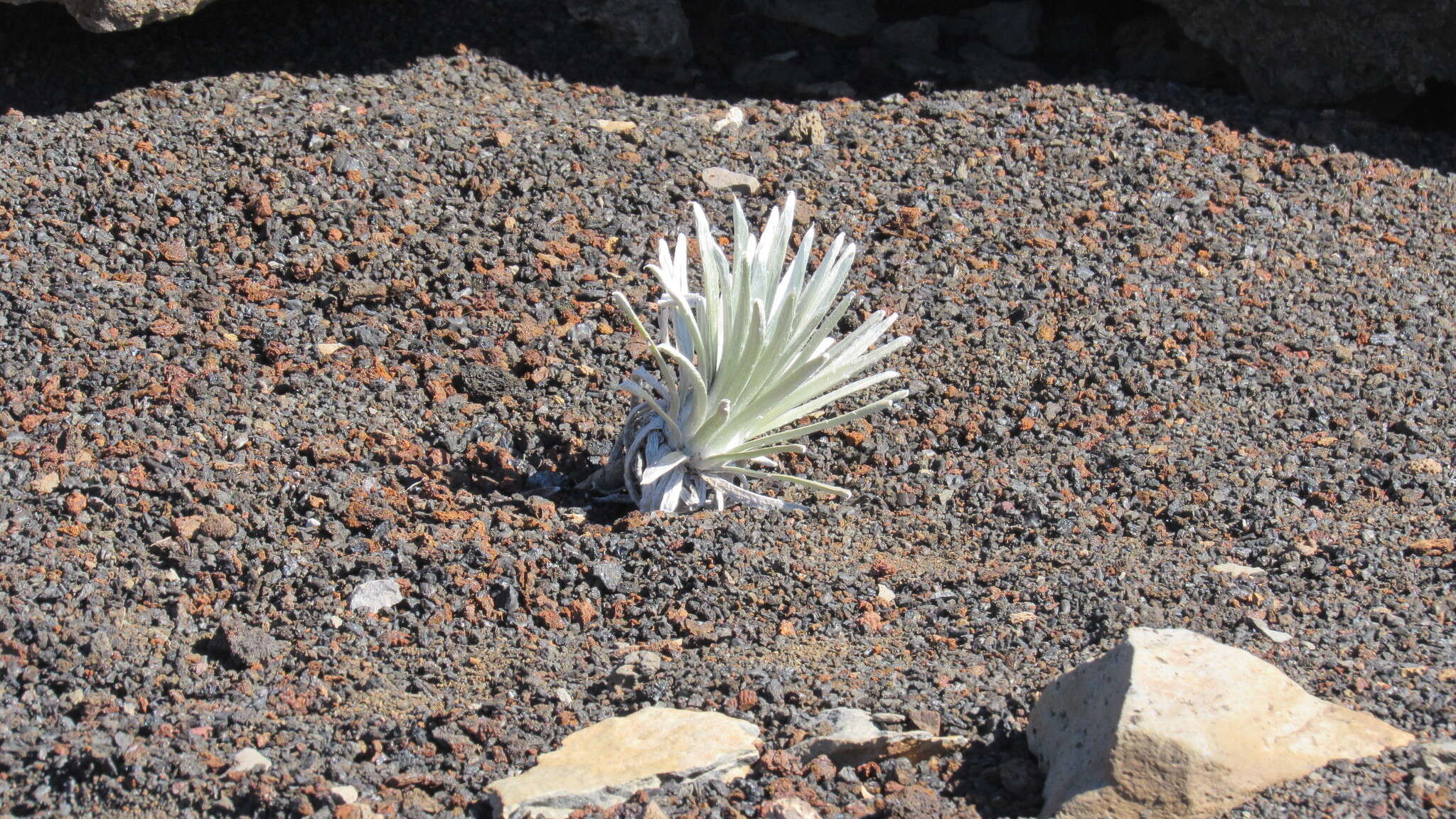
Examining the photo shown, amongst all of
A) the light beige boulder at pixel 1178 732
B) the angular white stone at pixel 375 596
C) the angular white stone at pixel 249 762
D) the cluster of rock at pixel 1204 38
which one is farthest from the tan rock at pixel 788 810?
the cluster of rock at pixel 1204 38

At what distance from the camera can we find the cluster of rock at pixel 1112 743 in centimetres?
152

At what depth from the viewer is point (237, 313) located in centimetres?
277

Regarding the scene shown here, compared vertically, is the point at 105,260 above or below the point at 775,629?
above

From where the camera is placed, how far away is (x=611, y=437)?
2.67m

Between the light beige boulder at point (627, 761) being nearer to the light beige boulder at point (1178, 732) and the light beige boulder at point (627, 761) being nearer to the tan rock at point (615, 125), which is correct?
the light beige boulder at point (1178, 732)

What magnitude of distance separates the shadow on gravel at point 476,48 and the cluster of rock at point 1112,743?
264cm

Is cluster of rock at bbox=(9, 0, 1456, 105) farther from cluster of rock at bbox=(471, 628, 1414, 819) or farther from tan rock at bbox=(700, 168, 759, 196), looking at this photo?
cluster of rock at bbox=(471, 628, 1414, 819)

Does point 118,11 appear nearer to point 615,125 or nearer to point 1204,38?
point 615,125

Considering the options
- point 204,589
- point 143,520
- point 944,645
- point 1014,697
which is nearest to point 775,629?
point 944,645

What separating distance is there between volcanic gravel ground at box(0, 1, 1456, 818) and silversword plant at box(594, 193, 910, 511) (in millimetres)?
100

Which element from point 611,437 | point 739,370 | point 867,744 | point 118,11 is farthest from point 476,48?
point 867,744

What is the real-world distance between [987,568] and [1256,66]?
253 centimetres

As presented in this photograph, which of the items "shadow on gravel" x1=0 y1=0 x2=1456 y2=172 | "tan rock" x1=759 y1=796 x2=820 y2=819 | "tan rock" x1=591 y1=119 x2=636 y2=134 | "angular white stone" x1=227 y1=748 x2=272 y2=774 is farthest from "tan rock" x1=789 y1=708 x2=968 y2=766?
"shadow on gravel" x1=0 y1=0 x2=1456 y2=172

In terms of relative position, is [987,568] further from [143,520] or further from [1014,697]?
[143,520]
